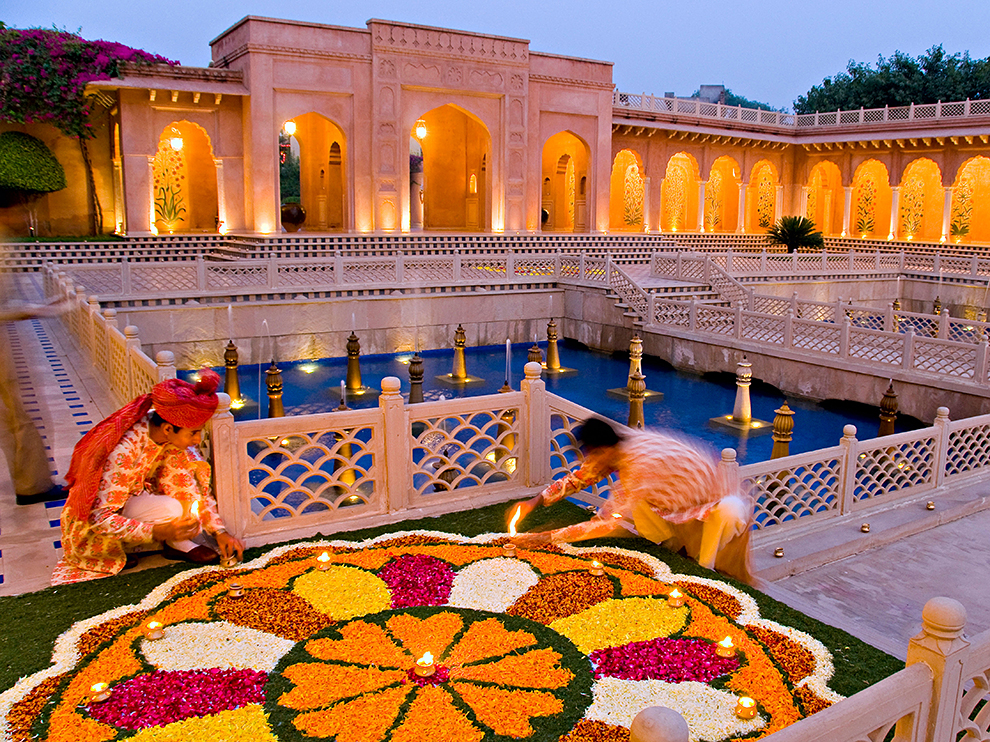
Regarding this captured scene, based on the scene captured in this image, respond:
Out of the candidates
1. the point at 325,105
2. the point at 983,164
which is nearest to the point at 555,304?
the point at 325,105

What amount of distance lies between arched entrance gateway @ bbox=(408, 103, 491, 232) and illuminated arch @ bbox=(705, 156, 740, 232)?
8209 mm

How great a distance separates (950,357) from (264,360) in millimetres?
9601

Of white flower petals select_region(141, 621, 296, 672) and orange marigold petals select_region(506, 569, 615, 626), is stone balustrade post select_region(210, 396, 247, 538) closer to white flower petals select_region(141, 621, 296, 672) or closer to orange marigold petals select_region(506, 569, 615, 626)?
white flower petals select_region(141, 621, 296, 672)

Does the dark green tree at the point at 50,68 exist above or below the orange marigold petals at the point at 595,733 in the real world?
above

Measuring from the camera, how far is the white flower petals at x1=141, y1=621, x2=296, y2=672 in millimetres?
3166

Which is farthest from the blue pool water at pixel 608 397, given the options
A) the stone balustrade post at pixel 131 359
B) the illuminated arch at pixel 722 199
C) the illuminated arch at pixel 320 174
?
the illuminated arch at pixel 722 199

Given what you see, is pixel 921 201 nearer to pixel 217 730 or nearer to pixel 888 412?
pixel 888 412

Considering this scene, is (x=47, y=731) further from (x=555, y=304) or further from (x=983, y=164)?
(x=983, y=164)

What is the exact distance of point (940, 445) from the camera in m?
5.75

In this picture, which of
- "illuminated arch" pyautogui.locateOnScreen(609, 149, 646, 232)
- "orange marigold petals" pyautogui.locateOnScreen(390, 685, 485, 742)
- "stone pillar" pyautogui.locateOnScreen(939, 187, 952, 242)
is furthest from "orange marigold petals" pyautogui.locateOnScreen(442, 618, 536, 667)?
Answer: "stone pillar" pyautogui.locateOnScreen(939, 187, 952, 242)

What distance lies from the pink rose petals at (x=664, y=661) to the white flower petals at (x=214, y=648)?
1.29 meters

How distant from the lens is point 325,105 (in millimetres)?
17938

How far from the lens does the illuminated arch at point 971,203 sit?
957 inches

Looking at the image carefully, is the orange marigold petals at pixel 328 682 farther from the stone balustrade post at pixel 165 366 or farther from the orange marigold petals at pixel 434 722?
the stone balustrade post at pixel 165 366
